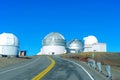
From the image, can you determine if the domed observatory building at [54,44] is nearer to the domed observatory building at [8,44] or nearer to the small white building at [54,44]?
the small white building at [54,44]

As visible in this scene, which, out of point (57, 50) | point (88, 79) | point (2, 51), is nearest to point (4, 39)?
point (2, 51)

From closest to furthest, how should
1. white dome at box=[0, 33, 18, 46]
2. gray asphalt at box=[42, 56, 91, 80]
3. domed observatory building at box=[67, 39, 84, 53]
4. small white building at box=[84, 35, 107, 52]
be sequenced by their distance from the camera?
1. gray asphalt at box=[42, 56, 91, 80]
2. white dome at box=[0, 33, 18, 46]
3. small white building at box=[84, 35, 107, 52]
4. domed observatory building at box=[67, 39, 84, 53]

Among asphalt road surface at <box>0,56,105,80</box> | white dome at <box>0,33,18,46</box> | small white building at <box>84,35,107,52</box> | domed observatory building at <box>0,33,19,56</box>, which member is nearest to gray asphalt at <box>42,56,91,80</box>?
asphalt road surface at <box>0,56,105,80</box>

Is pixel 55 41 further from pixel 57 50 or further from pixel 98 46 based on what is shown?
pixel 98 46

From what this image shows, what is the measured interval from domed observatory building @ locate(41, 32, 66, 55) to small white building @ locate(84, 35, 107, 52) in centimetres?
1400

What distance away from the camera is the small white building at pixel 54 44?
130875mm

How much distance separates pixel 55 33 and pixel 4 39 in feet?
169

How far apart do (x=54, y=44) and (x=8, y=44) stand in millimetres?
46210

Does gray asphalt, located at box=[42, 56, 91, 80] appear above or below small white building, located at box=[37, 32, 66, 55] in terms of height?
below

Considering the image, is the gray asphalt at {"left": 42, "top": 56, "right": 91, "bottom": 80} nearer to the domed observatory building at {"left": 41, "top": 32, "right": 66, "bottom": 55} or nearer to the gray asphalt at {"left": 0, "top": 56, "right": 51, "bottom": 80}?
the gray asphalt at {"left": 0, "top": 56, "right": 51, "bottom": 80}

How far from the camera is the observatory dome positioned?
13250 centimetres

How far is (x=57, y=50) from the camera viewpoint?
130875mm

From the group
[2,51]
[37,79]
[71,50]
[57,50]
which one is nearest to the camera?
[37,79]

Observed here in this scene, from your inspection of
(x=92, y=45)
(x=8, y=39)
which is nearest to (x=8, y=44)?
(x=8, y=39)
